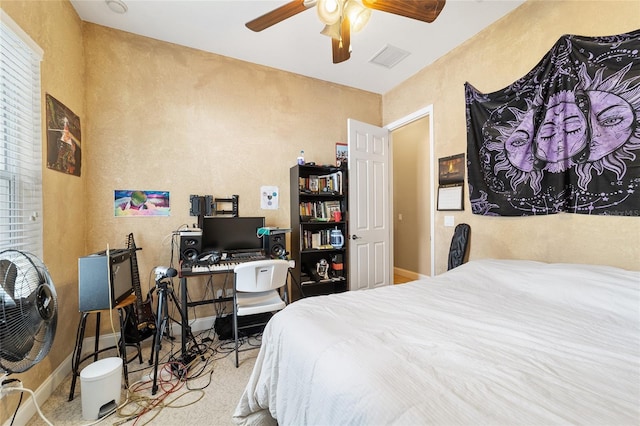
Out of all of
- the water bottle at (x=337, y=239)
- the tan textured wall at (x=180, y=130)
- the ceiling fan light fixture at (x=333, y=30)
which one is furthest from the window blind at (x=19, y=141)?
the water bottle at (x=337, y=239)

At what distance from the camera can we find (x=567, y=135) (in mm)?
1785

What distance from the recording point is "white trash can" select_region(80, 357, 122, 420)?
4.91 ft

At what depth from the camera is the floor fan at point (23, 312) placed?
37.4 inches

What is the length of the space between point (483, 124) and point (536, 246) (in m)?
1.15

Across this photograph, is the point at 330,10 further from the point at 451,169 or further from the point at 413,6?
the point at 451,169

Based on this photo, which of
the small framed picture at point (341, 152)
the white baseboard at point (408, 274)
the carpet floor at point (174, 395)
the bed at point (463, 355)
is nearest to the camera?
the bed at point (463, 355)

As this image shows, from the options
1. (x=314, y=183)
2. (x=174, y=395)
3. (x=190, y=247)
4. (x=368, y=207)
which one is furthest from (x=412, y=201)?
(x=174, y=395)

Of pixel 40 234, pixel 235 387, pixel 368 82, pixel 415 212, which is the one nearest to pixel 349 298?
pixel 235 387

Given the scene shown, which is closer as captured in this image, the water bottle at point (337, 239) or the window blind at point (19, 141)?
the window blind at point (19, 141)

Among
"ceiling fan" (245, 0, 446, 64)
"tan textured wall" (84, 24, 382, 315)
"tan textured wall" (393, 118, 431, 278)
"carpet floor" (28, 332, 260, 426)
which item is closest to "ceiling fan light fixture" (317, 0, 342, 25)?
"ceiling fan" (245, 0, 446, 64)

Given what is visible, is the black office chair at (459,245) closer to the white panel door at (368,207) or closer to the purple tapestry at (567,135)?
the purple tapestry at (567,135)

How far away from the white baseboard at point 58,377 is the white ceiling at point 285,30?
278cm

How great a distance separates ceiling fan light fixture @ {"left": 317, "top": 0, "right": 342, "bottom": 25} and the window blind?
1.71 m

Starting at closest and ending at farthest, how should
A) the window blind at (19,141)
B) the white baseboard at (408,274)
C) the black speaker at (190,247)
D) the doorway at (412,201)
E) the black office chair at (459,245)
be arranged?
the window blind at (19,141), the black speaker at (190,247), the black office chair at (459,245), the doorway at (412,201), the white baseboard at (408,274)
